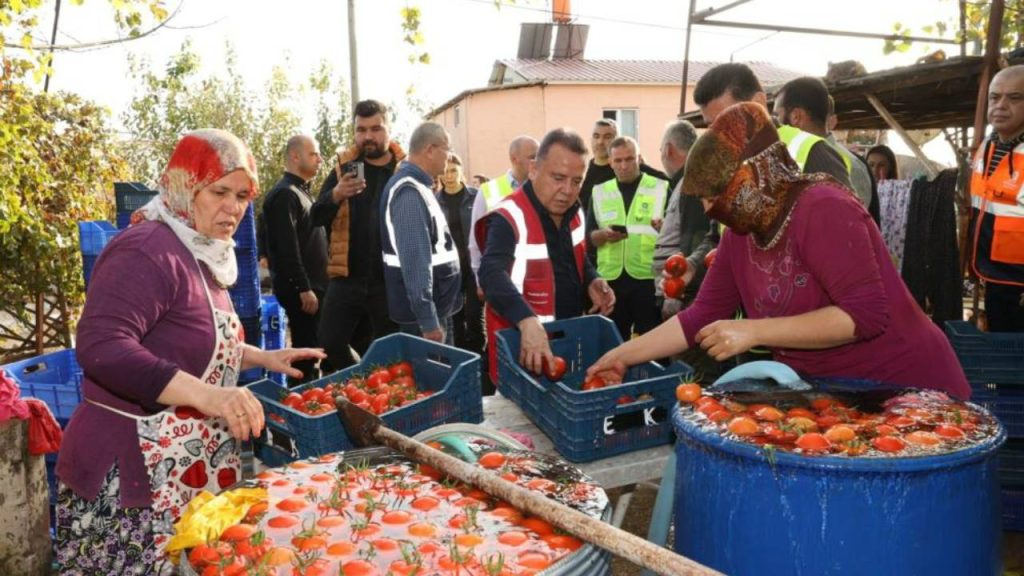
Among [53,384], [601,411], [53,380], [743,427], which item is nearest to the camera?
[743,427]

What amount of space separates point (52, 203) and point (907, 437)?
8.29m

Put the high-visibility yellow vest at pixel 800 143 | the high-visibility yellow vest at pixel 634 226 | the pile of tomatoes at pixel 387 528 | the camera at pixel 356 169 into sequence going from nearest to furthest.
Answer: the pile of tomatoes at pixel 387 528
the high-visibility yellow vest at pixel 800 143
the camera at pixel 356 169
the high-visibility yellow vest at pixel 634 226

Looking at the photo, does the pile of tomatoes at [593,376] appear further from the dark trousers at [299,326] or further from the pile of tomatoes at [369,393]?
the dark trousers at [299,326]

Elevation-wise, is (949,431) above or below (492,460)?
above

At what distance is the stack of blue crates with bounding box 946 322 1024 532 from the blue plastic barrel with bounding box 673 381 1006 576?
5.97ft

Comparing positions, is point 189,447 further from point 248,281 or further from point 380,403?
point 248,281

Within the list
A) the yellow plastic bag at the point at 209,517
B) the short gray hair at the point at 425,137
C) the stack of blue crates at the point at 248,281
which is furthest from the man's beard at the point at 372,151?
the yellow plastic bag at the point at 209,517

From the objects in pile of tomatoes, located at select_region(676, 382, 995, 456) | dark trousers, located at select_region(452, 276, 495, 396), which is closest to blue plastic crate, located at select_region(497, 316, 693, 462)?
pile of tomatoes, located at select_region(676, 382, 995, 456)

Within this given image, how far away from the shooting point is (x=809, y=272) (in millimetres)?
2467

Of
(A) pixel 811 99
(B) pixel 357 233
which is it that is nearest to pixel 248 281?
(B) pixel 357 233

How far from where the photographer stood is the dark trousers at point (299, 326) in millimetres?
6246

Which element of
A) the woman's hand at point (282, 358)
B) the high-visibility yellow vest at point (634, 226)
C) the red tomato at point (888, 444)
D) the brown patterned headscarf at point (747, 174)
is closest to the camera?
the red tomato at point (888, 444)

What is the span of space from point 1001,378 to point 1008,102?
221cm

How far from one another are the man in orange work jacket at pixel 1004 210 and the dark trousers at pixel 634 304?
2.38 meters
